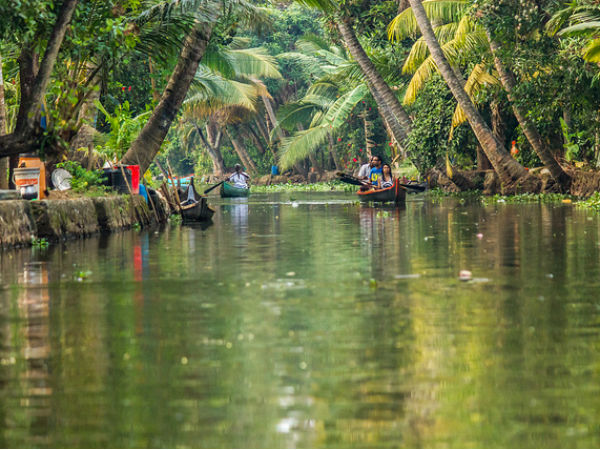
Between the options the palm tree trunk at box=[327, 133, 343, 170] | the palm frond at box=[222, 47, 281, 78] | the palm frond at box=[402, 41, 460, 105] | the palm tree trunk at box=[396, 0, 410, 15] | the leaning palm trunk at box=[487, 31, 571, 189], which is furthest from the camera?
the palm tree trunk at box=[327, 133, 343, 170]

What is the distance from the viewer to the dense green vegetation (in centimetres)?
1922

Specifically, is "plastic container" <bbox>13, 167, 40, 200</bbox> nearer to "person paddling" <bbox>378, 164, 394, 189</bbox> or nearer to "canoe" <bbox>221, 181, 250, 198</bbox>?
"person paddling" <bbox>378, 164, 394, 189</bbox>

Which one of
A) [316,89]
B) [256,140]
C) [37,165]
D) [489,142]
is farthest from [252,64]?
[37,165]

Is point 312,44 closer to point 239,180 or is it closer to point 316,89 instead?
point 316,89

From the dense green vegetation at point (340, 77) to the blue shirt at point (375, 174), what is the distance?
11.3ft

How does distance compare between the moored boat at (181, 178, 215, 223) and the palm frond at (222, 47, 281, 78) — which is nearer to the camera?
the moored boat at (181, 178, 215, 223)

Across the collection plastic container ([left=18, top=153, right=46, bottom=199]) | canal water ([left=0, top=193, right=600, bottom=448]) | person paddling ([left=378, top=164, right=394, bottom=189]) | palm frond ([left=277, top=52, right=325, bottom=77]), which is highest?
palm frond ([left=277, top=52, right=325, bottom=77])

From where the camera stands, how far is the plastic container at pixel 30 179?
65.1 ft

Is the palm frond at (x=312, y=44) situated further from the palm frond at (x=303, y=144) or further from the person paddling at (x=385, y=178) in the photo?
the person paddling at (x=385, y=178)

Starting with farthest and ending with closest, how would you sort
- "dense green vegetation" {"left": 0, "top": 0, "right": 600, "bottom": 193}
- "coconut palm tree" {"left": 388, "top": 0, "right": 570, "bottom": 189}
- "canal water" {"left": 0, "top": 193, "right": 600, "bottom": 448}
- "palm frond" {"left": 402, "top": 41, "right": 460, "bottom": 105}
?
1. "palm frond" {"left": 402, "top": 41, "right": 460, "bottom": 105}
2. "coconut palm tree" {"left": 388, "top": 0, "right": 570, "bottom": 189}
3. "dense green vegetation" {"left": 0, "top": 0, "right": 600, "bottom": 193}
4. "canal water" {"left": 0, "top": 193, "right": 600, "bottom": 448}

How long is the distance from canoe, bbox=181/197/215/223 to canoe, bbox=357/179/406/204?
9.60 metres

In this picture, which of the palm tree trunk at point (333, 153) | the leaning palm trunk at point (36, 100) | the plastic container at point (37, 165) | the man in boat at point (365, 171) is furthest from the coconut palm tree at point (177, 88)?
the palm tree trunk at point (333, 153)

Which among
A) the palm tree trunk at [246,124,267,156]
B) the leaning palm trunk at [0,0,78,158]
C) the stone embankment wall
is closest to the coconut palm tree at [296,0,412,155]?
the stone embankment wall

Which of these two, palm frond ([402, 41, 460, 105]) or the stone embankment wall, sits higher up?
palm frond ([402, 41, 460, 105])
